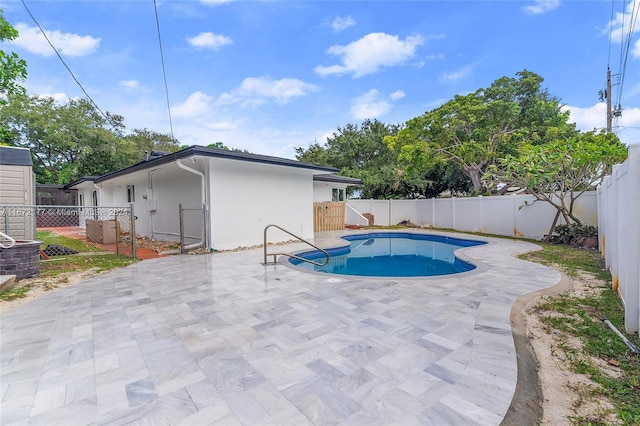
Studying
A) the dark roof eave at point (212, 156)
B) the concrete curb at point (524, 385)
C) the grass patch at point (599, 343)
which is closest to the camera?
the concrete curb at point (524, 385)

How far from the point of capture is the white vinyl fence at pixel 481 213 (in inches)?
421

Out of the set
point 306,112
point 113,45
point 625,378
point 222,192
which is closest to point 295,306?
Answer: point 625,378

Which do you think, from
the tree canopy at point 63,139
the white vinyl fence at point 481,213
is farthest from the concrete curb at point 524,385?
the tree canopy at point 63,139

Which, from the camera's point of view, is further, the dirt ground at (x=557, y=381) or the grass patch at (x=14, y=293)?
the grass patch at (x=14, y=293)

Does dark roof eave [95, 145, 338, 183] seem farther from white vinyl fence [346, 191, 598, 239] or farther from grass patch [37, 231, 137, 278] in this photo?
white vinyl fence [346, 191, 598, 239]

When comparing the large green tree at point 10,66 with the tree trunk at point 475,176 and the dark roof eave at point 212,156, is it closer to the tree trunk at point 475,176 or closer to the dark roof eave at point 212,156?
the dark roof eave at point 212,156

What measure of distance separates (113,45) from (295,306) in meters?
10.5

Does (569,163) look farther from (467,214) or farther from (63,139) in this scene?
(63,139)

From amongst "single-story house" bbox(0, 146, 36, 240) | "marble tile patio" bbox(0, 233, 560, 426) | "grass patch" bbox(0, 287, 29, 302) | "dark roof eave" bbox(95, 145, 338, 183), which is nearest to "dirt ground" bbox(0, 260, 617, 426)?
"marble tile patio" bbox(0, 233, 560, 426)

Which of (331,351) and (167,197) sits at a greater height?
(167,197)

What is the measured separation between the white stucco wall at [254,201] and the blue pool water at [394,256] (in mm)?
2089

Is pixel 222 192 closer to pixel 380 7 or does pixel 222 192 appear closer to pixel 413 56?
pixel 380 7

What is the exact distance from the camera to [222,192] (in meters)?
8.55

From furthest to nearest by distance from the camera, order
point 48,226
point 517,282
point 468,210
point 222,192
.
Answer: point 48,226, point 468,210, point 222,192, point 517,282
